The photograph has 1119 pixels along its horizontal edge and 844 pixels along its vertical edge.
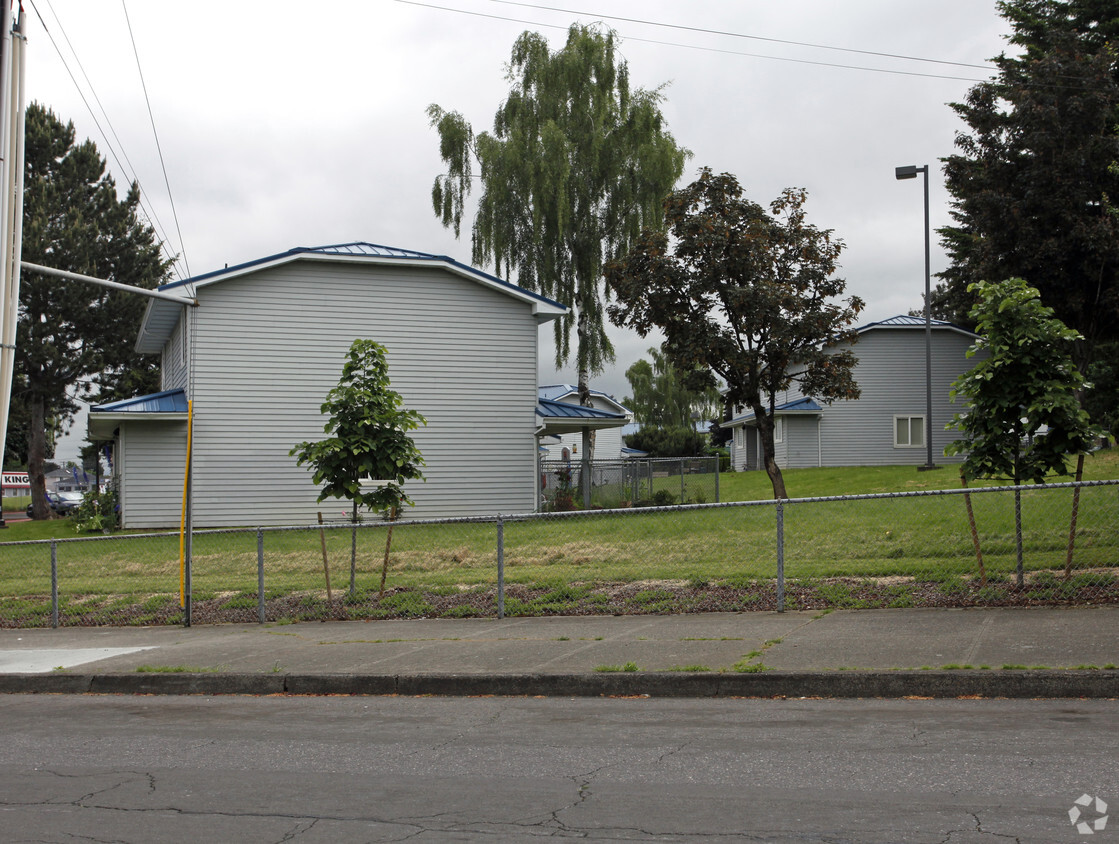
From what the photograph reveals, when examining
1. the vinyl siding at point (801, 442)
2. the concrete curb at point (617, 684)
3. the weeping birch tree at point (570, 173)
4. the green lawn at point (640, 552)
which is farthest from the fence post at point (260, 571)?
the vinyl siding at point (801, 442)

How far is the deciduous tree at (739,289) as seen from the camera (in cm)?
2378

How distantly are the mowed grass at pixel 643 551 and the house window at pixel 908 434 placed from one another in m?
25.4

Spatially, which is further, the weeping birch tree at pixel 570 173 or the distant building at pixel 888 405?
the distant building at pixel 888 405

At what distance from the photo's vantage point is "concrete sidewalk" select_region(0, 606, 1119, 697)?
780cm

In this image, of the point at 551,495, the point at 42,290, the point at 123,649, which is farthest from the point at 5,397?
the point at 42,290

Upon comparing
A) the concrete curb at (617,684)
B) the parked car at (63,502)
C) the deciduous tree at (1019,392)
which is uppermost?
the deciduous tree at (1019,392)

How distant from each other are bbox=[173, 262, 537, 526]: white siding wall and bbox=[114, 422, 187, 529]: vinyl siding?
72cm

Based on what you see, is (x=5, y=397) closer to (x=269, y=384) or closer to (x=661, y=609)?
(x=661, y=609)

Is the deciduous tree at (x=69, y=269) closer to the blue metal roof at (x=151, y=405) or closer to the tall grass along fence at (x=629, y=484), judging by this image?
the blue metal roof at (x=151, y=405)

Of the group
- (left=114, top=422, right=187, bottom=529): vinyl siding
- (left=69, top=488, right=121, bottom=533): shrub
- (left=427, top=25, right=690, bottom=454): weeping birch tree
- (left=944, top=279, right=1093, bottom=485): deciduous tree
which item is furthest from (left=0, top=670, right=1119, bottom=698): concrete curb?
(left=427, top=25, right=690, bottom=454): weeping birch tree

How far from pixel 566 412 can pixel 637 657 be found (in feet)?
64.9

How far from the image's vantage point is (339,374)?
2652cm

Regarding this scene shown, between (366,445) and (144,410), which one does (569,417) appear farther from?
(366,445)

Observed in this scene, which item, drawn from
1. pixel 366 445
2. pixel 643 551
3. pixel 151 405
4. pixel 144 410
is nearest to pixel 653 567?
pixel 643 551
